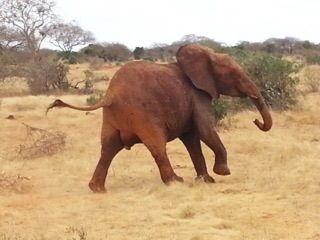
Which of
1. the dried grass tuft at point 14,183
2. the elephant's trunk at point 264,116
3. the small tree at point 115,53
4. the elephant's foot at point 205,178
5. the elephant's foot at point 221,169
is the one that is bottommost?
the dried grass tuft at point 14,183

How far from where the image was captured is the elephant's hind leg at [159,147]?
9719 mm

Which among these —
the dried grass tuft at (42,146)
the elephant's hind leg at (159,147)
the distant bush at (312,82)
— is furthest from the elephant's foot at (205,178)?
the distant bush at (312,82)

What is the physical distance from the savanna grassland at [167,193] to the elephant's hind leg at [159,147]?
9.0 inches

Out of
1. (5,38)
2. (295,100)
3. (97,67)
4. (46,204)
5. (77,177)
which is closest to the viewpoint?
(46,204)

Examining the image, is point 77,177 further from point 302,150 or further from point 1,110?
point 1,110

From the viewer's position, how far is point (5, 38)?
3781 cm

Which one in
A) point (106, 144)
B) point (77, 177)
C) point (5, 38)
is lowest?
point (77, 177)

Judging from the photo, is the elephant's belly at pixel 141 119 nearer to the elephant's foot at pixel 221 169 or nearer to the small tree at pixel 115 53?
the elephant's foot at pixel 221 169

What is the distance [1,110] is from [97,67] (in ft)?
83.0

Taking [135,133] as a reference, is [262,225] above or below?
below

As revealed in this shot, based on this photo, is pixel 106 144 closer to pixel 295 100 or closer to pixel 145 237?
pixel 145 237

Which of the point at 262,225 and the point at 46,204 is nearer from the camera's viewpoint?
the point at 262,225

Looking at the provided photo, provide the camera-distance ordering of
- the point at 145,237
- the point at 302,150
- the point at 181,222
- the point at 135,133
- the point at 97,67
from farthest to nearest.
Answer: the point at 97,67, the point at 302,150, the point at 135,133, the point at 181,222, the point at 145,237

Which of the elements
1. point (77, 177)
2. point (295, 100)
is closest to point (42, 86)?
point (295, 100)
